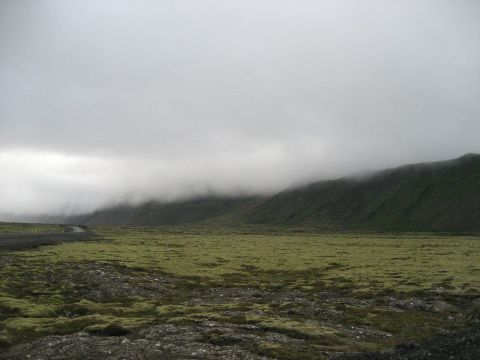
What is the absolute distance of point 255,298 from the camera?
4559 cm

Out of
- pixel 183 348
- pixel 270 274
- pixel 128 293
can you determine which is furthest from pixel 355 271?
pixel 183 348

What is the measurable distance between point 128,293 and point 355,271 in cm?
3535

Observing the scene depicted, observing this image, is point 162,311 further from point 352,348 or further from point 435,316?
point 435,316

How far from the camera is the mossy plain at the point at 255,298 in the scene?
3036 cm

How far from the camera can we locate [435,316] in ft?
117

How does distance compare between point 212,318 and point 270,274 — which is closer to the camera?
point 212,318

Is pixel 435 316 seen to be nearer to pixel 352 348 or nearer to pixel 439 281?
pixel 352 348

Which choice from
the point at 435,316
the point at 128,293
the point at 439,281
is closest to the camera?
the point at 435,316

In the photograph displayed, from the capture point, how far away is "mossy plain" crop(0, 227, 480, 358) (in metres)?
30.4

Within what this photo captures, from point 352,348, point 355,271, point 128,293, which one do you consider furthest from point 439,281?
point 128,293

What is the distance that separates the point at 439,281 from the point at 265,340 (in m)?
34.5

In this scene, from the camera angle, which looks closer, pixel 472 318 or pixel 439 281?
pixel 472 318

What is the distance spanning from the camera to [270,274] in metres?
67.3

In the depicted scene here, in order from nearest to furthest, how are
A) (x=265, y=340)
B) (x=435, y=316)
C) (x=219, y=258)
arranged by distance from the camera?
(x=265, y=340) → (x=435, y=316) → (x=219, y=258)
